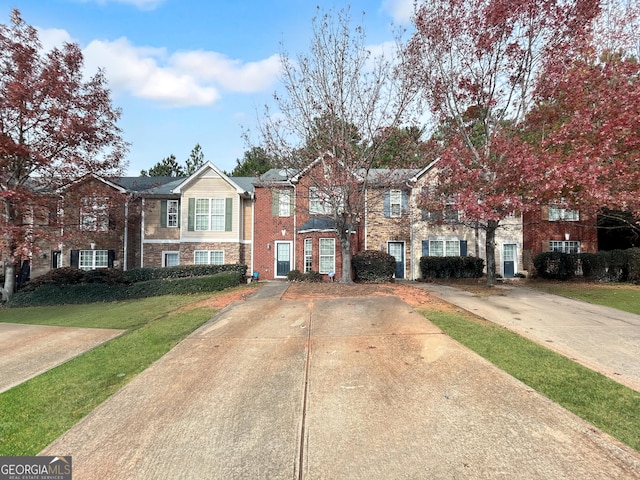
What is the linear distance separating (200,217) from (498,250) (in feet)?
56.1

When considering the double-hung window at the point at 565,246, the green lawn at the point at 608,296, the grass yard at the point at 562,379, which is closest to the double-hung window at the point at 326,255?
the green lawn at the point at 608,296

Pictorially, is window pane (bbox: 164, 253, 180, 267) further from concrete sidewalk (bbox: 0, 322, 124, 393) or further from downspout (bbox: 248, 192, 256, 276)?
concrete sidewalk (bbox: 0, 322, 124, 393)

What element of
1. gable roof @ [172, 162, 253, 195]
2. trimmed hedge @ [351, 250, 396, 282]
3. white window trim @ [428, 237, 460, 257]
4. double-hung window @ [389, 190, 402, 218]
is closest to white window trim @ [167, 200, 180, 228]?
gable roof @ [172, 162, 253, 195]

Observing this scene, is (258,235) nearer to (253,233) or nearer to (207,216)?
(253,233)

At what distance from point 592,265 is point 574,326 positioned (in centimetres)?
1335

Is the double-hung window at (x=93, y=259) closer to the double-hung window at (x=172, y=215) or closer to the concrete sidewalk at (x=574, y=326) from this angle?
the double-hung window at (x=172, y=215)

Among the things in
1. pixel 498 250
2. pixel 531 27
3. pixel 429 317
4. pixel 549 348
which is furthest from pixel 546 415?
pixel 498 250

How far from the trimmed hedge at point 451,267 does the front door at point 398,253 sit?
1149 millimetres

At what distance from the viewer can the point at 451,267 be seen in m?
19.8

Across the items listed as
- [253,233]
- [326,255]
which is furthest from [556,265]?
[253,233]

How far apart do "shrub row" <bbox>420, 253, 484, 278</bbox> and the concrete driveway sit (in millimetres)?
14523

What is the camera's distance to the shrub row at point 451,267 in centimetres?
1978

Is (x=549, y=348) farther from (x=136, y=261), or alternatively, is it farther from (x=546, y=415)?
(x=136, y=261)

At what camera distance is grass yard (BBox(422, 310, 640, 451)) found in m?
3.64
